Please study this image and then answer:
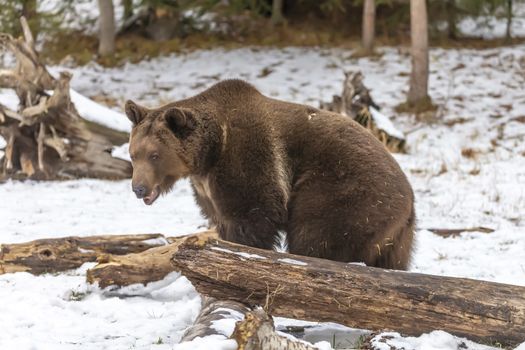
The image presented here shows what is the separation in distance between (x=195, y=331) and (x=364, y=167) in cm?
195

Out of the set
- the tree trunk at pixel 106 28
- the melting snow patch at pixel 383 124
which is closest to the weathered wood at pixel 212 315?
the melting snow patch at pixel 383 124

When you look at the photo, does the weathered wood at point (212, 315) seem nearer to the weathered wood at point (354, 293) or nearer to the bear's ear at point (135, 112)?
the weathered wood at point (354, 293)

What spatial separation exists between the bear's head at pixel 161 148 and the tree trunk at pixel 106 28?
15966 mm

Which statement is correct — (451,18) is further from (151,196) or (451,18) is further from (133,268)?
(151,196)

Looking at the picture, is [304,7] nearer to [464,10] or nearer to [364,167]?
[464,10]

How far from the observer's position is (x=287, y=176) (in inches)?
217

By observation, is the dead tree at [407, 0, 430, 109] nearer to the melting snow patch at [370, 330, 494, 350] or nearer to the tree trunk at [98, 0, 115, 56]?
the tree trunk at [98, 0, 115, 56]

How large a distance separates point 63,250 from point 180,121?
2.14 metres

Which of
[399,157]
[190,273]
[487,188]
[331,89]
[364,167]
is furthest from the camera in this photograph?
[331,89]

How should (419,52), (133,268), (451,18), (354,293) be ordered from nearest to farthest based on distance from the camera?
(354,293) → (133,268) → (419,52) → (451,18)

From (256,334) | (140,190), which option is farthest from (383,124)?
(256,334)

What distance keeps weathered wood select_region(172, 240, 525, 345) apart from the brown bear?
0.70 metres

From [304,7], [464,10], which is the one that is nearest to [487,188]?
[464,10]

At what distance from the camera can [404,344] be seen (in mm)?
4387
